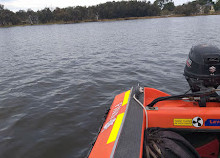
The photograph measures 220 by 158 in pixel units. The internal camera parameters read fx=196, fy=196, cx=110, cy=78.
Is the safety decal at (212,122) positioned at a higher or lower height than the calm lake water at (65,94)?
higher

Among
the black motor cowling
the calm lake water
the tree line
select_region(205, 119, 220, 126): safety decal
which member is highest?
the tree line

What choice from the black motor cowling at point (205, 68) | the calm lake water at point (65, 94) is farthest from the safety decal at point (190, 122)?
the calm lake water at point (65, 94)

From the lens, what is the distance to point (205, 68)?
3.13 metres

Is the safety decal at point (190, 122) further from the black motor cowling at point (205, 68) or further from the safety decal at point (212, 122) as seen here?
the black motor cowling at point (205, 68)

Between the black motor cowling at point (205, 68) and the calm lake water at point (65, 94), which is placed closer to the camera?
the black motor cowling at point (205, 68)

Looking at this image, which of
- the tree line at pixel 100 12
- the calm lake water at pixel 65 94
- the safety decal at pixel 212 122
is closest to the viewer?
the safety decal at pixel 212 122

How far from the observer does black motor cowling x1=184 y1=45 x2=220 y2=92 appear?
3078 mm

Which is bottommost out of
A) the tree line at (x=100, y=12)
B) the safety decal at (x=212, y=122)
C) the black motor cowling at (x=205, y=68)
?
the safety decal at (x=212, y=122)

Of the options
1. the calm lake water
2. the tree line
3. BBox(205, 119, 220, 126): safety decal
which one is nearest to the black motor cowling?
BBox(205, 119, 220, 126): safety decal

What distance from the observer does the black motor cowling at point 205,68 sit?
3.08m

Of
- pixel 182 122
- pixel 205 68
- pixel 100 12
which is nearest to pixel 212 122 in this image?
pixel 182 122

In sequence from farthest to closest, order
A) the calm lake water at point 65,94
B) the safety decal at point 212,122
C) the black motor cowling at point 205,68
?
the calm lake water at point 65,94 < the black motor cowling at point 205,68 < the safety decal at point 212,122

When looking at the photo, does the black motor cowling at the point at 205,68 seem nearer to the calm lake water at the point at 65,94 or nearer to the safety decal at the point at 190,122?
the safety decal at the point at 190,122

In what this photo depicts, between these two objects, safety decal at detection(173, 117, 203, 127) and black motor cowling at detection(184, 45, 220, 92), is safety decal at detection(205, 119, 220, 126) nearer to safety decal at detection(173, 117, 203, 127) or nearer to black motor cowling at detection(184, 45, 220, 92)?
safety decal at detection(173, 117, 203, 127)
